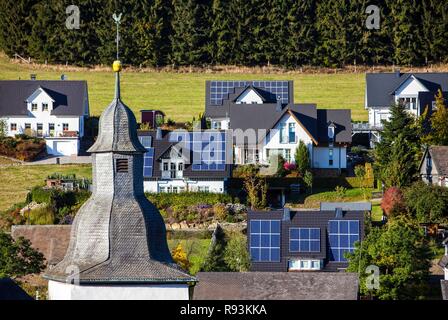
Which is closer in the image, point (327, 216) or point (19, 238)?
point (19, 238)

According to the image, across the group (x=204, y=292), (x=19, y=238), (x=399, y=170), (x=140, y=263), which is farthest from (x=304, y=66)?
(x=140, y=263)

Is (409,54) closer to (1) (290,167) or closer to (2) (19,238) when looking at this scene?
(1) (290,167)

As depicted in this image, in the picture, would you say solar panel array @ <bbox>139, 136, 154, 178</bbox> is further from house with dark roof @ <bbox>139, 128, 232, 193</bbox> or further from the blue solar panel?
the blue solar panel

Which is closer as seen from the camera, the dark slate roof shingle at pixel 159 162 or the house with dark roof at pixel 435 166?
the house with dark roof at pixel 435 166

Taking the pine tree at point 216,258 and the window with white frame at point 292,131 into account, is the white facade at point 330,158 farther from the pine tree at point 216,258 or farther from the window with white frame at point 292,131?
the pine tree at point 216,258

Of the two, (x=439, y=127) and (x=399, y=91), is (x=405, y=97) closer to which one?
(x=399, y=91)

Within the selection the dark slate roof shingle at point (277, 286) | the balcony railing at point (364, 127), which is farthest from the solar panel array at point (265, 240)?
the balcony railing at point (364, 127)

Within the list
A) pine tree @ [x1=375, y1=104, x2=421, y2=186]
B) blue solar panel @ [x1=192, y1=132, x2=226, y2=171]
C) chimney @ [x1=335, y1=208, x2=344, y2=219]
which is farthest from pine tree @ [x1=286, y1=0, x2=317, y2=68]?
chimney @ [x1=335, y1=208, x2=344, y2=219]
